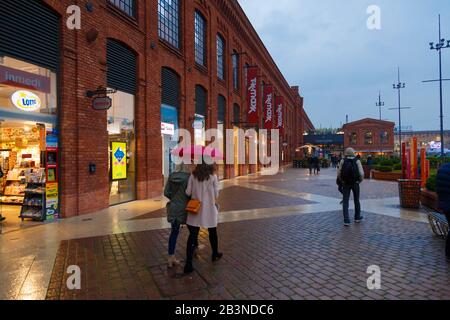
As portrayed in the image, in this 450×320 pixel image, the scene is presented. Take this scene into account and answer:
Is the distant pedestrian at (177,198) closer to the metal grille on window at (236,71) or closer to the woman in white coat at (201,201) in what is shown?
the woman in white coat at (201,201)

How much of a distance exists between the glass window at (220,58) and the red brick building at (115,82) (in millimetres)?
1669

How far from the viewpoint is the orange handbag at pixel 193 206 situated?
4336mm

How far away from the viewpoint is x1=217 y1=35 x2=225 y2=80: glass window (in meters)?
21.1

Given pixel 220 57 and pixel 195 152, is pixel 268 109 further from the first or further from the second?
pixel 195 152

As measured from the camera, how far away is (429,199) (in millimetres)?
9477

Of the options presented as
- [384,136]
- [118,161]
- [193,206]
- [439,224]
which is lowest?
[439,224]

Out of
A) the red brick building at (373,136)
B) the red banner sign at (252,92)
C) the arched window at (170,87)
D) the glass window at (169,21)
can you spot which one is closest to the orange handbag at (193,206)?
the arched window at (170,87)

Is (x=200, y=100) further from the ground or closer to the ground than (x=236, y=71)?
closer to the ground

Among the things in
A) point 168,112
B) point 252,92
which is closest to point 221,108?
point 252,92

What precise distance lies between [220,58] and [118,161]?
1339 cm

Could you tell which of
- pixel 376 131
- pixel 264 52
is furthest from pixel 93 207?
pixel 376 131

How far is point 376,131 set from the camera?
258 ft
